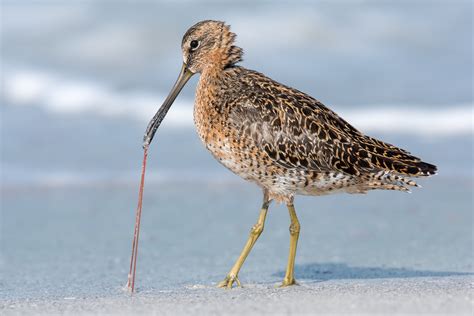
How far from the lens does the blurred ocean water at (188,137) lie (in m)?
7.51

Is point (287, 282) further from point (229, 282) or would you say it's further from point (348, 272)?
point (348, 272)

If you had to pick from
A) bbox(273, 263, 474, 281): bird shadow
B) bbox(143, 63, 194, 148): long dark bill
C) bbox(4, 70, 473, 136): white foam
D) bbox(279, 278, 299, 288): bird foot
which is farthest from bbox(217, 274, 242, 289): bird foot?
bbox(4, 70, 473, 136): white foam

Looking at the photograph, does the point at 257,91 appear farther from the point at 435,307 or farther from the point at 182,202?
the point at 182,202

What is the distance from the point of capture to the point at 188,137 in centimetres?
1253

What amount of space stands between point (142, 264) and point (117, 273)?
0.34m

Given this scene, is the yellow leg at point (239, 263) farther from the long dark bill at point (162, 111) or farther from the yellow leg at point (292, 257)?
the long dark bill at point (162, 111)

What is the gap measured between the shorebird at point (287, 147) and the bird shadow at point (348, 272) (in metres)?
0.69

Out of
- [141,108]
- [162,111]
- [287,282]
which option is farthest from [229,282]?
[141,108]

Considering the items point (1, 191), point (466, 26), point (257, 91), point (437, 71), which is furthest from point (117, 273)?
point (466, 26)

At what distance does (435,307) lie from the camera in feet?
15.1

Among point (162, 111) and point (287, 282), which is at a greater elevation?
point (162, 111)

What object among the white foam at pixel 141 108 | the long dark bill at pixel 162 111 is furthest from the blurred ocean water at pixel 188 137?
the long dark bill at pixel 162 111

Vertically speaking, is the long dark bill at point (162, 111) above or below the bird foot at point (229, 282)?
above

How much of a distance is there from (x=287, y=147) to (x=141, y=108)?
8.38 meters
